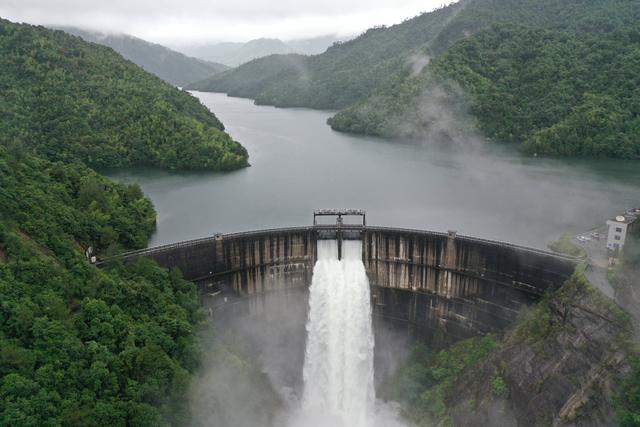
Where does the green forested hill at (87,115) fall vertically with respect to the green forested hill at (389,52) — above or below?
below

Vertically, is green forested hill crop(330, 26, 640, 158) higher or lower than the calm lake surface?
higher

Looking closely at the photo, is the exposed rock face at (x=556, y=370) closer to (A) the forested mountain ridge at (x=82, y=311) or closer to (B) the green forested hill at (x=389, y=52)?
(A) the forested mountain ridge at (x=82, y=311)

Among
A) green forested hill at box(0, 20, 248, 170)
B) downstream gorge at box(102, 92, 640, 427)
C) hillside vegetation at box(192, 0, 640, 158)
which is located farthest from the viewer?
hillside vegetation at box(192, 0, 640, 158)

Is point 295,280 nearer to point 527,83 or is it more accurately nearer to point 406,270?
point 406,270

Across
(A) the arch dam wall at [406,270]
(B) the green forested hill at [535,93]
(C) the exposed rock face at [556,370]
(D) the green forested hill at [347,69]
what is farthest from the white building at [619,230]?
(D) the green forested hill at [347,69]

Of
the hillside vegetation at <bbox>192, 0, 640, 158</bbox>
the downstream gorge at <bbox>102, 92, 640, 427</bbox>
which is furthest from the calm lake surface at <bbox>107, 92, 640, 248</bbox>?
the hillside vegetation at <bbox>192, 0, 640, 158</bbox>

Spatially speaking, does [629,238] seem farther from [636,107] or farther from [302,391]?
[636,107]

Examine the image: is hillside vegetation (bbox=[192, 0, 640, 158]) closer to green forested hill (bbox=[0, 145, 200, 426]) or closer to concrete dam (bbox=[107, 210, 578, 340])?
concrete dam (bbox=[107, 210, 578, 340])
